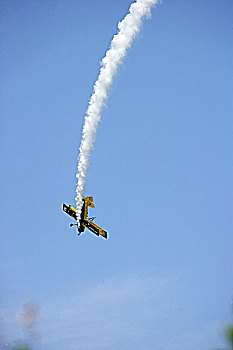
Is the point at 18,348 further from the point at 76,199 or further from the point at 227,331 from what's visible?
the point at 76,199

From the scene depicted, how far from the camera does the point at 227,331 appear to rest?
1501 centimetres

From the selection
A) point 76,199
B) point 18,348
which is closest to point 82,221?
point 76,199

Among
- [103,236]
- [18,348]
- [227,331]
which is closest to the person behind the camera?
[227,331]

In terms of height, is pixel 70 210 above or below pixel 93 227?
above

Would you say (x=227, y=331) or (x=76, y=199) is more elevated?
(x=76, y=199)

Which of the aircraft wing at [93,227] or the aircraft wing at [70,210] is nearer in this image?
the aircraft wing at [93,227]

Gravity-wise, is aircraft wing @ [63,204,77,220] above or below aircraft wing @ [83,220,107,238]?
above

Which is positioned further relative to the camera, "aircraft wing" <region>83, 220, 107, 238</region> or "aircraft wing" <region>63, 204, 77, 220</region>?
"aircraft wing" <region>63, 204, 77, 220</region>

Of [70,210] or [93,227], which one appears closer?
[93,227]

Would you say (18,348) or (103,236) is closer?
(18,348)

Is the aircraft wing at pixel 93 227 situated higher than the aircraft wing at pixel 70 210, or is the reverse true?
the aircraft wing at pixel 70 210

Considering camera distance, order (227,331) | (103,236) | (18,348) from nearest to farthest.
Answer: (227,331) → (18,348) → (103,236)

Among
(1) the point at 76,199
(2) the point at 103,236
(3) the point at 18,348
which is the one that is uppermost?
(1) the point at 76,199

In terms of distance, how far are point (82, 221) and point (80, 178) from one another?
5.28m
